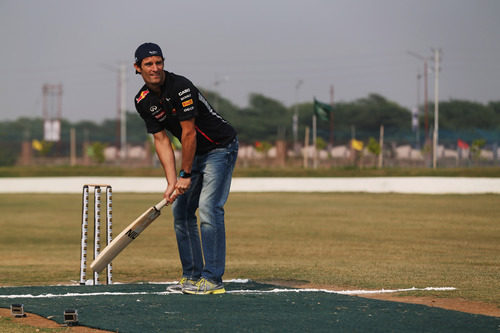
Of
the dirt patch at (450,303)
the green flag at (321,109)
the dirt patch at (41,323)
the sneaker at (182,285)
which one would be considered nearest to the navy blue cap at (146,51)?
the sneaker at (182,285)

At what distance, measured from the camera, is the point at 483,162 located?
5744 centimetres

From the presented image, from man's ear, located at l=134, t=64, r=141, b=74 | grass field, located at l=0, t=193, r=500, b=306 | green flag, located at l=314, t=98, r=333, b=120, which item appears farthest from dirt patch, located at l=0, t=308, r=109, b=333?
green flag, located at l=314, t=98, r=333, b=120

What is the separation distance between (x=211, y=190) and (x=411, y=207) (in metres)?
20.0

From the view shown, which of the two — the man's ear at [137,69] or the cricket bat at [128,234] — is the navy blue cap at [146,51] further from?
the cricket bat at [128,234]

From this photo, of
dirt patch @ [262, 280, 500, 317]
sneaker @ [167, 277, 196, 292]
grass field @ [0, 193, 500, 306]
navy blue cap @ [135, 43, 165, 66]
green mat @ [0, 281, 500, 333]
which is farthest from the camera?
grass field @ [0, 193, 500, 306]

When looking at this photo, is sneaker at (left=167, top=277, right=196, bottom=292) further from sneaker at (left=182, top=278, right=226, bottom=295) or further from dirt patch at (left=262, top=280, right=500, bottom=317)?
dirt patch at (left=262, top=280, right=500, bottom=317)

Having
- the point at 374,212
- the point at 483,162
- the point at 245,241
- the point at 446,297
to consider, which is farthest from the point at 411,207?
the point at 483,162

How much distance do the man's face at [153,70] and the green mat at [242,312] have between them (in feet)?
6.38

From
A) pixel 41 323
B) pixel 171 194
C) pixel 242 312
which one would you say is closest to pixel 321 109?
pixel 171 194

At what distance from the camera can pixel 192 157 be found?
762 cm

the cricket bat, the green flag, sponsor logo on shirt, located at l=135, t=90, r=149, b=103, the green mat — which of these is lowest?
the green mat

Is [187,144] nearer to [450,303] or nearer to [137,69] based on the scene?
[137,69]

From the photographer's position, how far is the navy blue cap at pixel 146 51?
24.6 ft

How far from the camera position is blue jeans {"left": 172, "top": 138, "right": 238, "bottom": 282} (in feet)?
25.5
